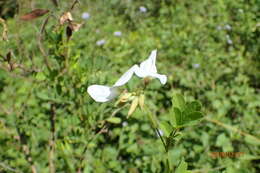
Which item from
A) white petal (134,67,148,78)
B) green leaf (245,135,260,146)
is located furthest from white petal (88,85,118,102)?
green leaf (245,135,260,146)

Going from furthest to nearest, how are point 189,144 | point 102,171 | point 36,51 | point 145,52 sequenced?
point 36,51
point 145,52
point 189,144
point 102,171

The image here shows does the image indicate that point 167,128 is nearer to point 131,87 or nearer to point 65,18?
point 65,18

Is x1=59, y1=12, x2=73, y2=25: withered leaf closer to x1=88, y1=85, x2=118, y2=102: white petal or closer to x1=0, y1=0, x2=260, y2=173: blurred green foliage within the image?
x1=0, y1=0, x2=260, y2=173: blurred green foliage

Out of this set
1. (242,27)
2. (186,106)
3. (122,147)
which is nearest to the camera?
(186,106)

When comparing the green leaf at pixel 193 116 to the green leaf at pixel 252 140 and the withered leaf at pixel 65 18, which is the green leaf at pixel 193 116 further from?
the green leaf at pixel 252 140

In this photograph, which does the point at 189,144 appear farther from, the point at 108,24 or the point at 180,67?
the point at 108,24

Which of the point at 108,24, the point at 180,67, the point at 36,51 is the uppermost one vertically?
the point at 108,24

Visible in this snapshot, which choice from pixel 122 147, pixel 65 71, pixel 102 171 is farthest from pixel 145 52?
pixel 65 71

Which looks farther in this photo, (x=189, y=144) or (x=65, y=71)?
(x=189, y=144)

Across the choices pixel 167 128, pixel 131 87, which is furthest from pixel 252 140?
pixel 167 128
